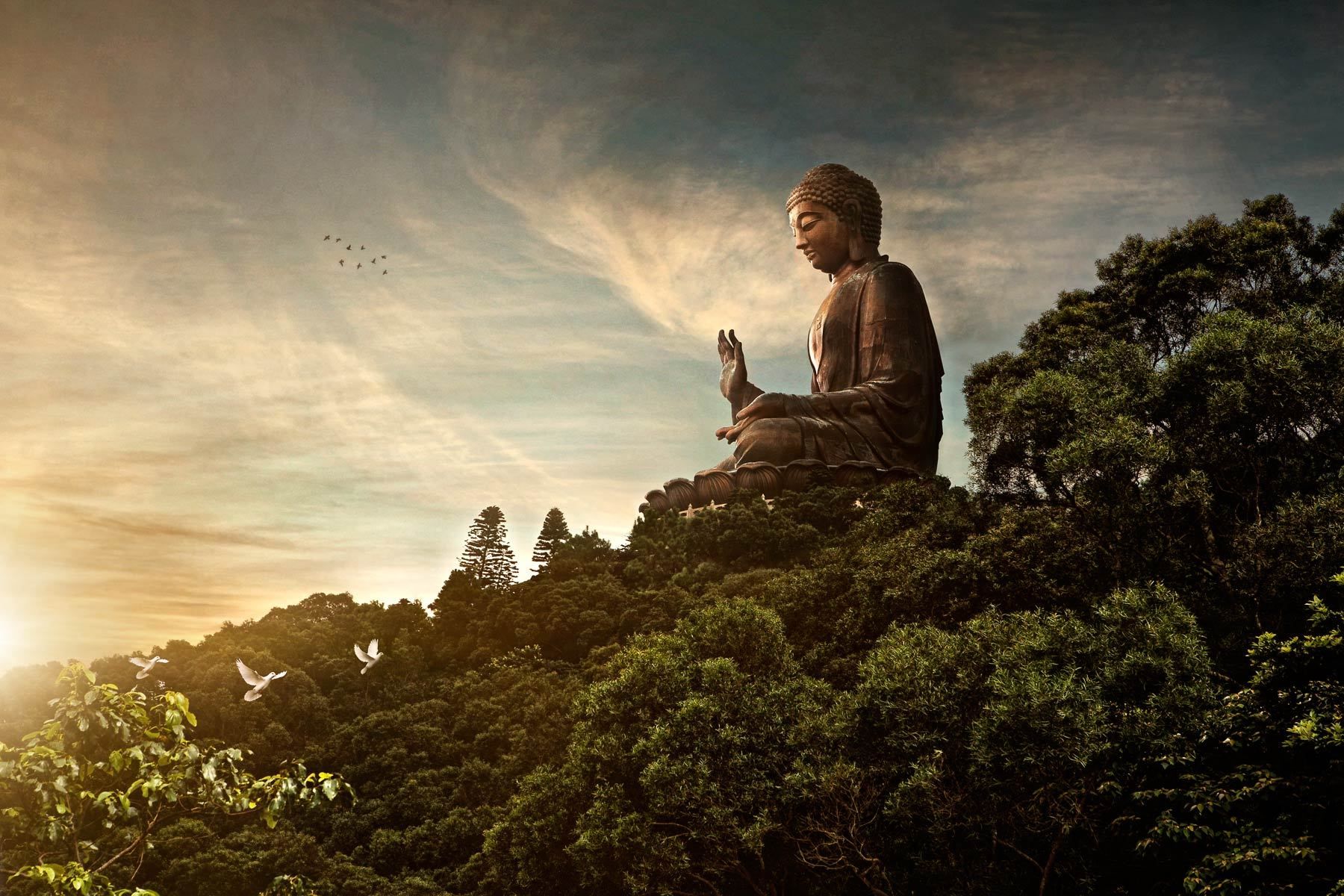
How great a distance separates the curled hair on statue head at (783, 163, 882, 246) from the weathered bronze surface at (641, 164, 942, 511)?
2cm

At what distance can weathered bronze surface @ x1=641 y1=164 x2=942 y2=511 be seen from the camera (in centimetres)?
2414

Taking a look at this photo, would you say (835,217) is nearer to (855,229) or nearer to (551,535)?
(855,229)

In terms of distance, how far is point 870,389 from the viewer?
24828mm

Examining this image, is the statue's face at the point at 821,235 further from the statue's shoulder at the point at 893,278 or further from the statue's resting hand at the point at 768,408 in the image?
the statue's resting hand at the point at 768,408

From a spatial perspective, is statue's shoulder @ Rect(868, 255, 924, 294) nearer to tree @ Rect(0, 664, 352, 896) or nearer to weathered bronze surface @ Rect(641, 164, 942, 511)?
weathered bronze surface @ Rect(641, 164, 942, 511)

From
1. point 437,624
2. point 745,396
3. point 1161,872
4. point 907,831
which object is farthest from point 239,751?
point 745,396

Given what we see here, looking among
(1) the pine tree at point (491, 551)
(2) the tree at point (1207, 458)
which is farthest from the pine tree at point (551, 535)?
(2) the tree at point (1207, 458)

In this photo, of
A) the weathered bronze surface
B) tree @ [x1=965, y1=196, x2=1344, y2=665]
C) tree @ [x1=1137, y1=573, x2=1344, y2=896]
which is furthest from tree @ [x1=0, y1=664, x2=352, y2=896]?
→ the weathered bronze surface

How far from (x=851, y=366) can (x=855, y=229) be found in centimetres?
322

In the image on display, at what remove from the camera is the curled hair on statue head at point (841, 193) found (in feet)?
84.8

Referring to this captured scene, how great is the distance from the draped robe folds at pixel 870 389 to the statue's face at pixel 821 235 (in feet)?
2.26

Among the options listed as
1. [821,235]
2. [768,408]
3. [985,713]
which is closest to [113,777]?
[985,713]

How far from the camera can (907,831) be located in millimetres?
11180

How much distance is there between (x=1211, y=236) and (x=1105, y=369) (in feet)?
18.7
